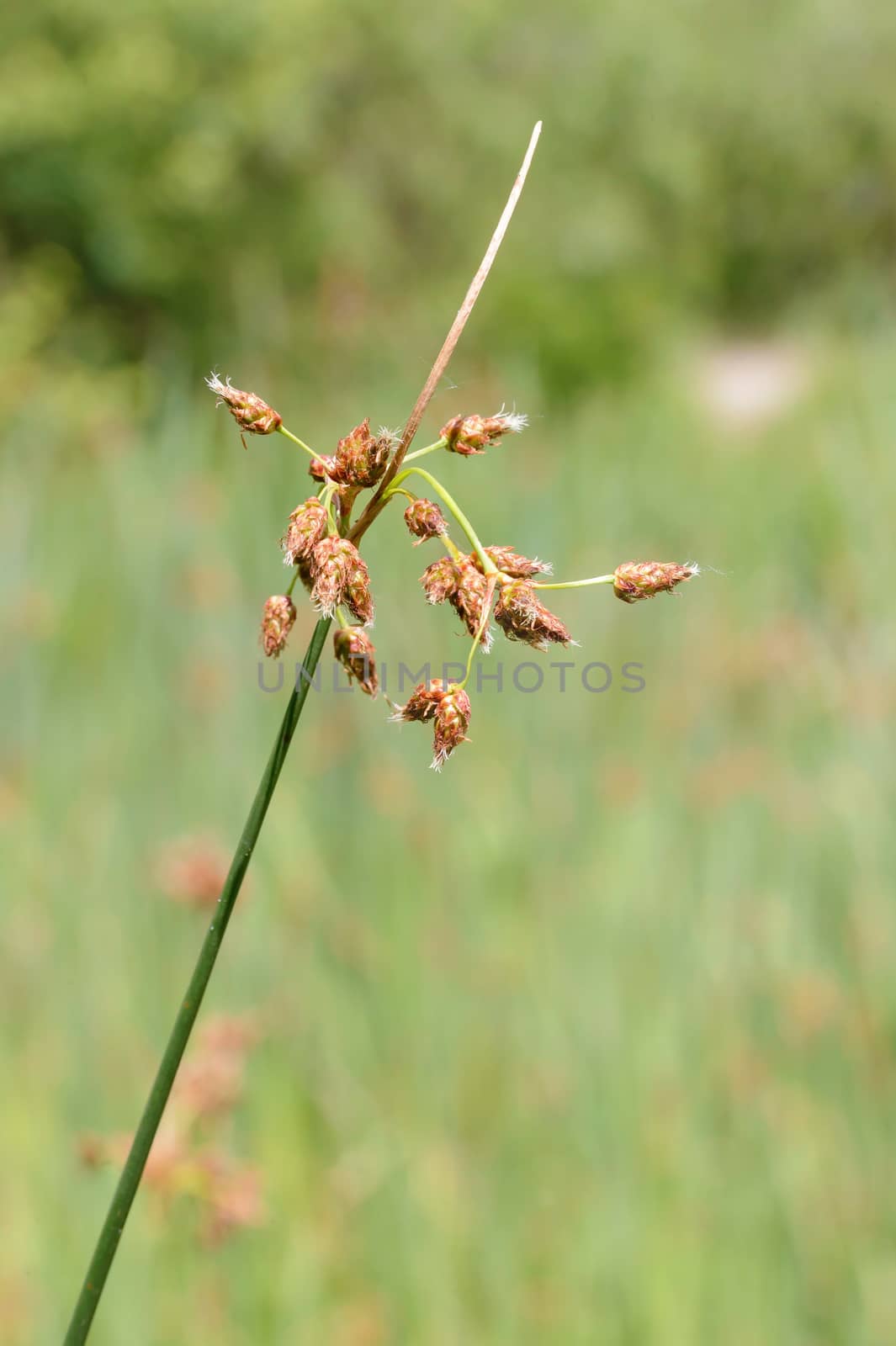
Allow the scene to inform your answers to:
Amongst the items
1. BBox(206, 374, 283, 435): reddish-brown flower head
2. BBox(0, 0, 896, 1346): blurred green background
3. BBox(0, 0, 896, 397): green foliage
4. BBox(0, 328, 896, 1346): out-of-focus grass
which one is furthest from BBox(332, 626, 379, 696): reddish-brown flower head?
BBox(0, 0, 896, 397): green foliage

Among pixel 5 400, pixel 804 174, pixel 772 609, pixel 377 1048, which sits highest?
pixel 804 174

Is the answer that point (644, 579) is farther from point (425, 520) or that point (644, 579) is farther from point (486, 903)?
point (486, 903)

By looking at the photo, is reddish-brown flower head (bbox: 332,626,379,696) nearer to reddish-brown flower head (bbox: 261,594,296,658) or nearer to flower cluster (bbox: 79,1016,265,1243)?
reddish-brown flower head (bbox: 261,594,296,658)

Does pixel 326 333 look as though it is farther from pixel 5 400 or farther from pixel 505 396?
pixel 505 396

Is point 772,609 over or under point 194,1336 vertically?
over

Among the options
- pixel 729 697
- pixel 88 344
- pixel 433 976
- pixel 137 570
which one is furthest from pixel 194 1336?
pixel 88 344
